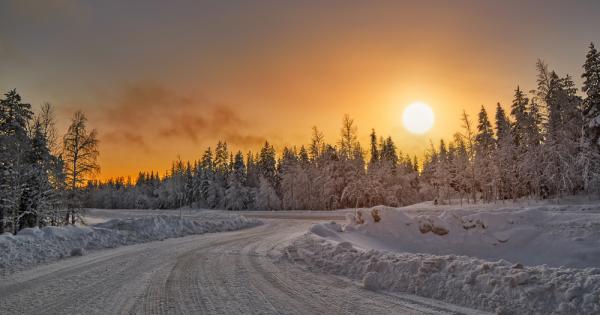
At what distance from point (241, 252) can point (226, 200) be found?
6467 centimetres

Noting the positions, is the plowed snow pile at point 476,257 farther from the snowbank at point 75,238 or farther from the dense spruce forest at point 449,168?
the dense spruce forest at point 449,168

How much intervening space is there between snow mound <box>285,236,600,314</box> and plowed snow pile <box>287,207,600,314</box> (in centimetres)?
1

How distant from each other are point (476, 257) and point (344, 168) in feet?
147

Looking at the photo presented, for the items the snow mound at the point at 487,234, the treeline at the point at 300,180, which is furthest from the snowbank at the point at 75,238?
the treeline at the point at 300,180

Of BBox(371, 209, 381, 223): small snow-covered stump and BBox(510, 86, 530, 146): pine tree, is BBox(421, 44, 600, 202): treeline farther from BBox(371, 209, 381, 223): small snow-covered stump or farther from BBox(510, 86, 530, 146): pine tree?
BBox(371, 209, 381, 223): small snow-covered stump

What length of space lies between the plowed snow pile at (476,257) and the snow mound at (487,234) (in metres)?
0.04

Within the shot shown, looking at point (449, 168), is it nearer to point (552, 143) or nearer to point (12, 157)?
point (552, 143)

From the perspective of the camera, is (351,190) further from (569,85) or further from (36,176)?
(36,176)

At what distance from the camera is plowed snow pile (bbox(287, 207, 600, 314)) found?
6.11 meters

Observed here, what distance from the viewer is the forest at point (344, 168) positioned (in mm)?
26922

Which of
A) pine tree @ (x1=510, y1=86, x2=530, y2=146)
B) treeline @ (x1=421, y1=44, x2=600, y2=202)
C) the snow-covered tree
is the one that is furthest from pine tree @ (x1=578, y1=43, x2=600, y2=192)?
the snow-covered tree

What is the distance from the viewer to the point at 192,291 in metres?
7.46

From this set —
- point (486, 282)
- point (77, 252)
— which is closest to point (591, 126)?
point (486, 282)

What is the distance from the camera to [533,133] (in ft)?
133
